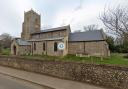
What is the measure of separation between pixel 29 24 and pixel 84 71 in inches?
1812

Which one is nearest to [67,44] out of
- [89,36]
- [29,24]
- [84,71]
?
[89,36]

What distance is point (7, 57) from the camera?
19.5m

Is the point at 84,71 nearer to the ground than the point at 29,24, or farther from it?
nearer to the ground

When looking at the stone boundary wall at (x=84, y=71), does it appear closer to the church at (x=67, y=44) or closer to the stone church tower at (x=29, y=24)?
the church at (x=67, y=44)

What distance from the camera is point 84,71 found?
35.8 ft

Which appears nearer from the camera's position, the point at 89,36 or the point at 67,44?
the point at 89,36

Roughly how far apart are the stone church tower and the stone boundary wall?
127 ft

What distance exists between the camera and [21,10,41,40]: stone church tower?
53.6 m

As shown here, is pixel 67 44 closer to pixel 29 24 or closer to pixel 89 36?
pixel 89 36

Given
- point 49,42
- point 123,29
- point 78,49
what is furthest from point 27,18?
point 123,29

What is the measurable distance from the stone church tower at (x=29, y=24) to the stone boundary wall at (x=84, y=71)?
38.7 m

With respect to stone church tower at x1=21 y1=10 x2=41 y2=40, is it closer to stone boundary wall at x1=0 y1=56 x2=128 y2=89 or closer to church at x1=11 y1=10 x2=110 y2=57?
church at x1=11 y1=10 x2=110 y2=57

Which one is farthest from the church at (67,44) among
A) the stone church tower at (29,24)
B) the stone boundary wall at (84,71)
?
the stone boundary wall at (84,71)

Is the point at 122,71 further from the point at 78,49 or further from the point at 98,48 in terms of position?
the point at 78,49
